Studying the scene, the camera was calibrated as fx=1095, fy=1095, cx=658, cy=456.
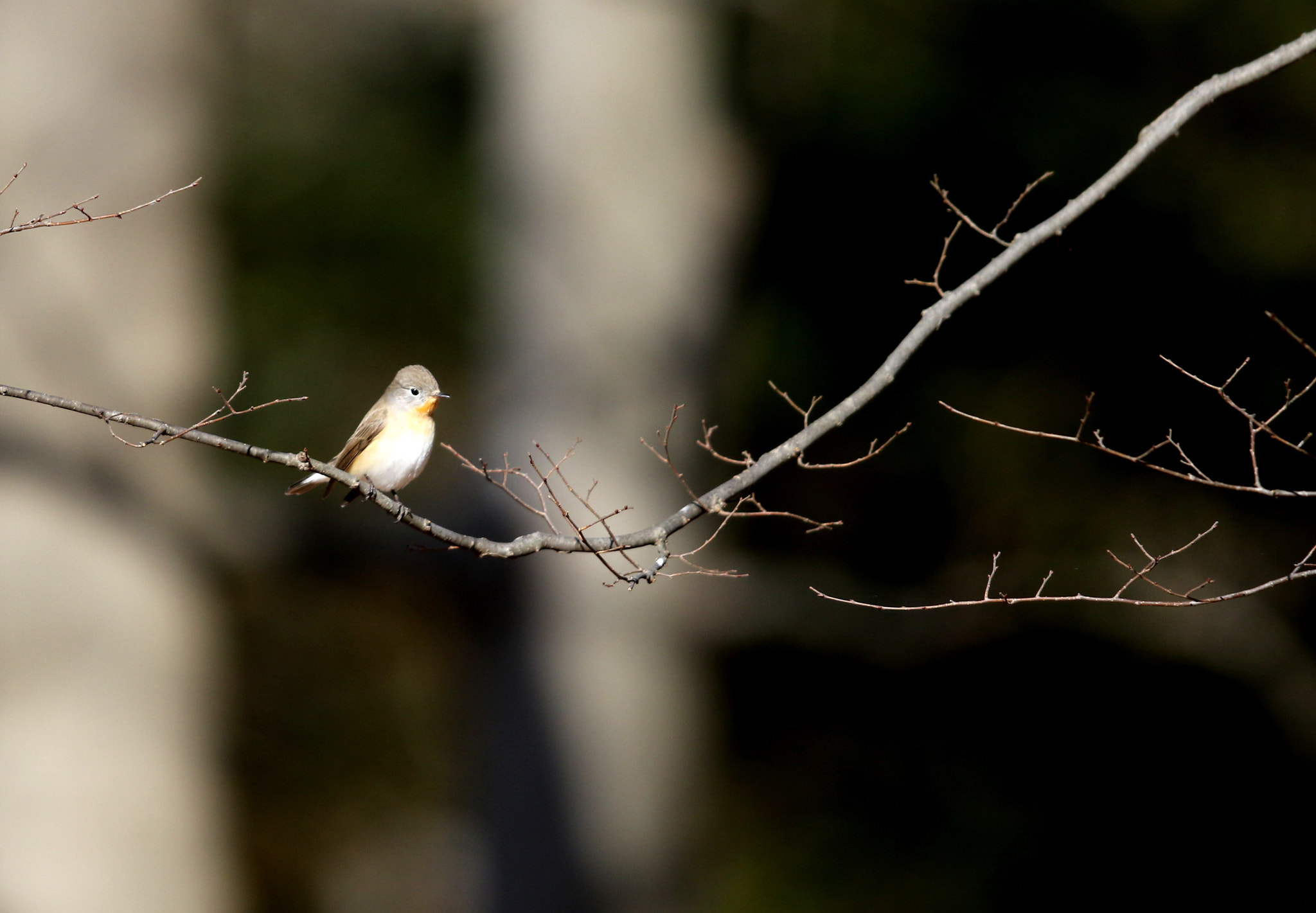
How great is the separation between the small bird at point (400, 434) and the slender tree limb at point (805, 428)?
4.76 feet

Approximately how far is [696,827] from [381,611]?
192 inches

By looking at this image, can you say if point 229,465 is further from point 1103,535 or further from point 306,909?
point 1103,535

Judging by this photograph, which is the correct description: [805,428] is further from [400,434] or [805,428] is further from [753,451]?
[753,451]

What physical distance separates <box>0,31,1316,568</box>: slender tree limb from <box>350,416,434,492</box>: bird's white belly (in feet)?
4.72

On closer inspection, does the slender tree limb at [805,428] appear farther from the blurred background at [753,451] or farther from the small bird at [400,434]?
the blurred background at [753,451]

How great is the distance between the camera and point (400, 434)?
4273mm

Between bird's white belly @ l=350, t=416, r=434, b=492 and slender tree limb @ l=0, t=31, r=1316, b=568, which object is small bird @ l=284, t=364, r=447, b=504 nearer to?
bird's white belly @ l=350, t=416, r=434, b=492

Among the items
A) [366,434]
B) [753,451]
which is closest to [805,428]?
[366,434]

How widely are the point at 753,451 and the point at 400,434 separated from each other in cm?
384

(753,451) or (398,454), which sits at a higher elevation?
(753,451)

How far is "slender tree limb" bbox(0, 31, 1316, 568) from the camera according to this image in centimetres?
199

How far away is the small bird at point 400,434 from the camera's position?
4227 millimetres

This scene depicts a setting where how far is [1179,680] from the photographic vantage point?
23.5ft

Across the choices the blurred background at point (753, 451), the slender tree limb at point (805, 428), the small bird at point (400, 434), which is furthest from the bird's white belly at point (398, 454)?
the blurred background at point (753, 451)
